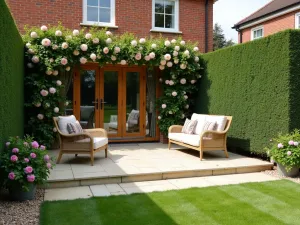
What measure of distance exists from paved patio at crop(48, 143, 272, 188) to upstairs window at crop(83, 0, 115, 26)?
4.35 m

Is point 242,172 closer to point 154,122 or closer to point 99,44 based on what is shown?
point 154,122

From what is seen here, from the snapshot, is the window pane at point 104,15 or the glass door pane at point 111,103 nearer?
the glass door pane at point 111,103

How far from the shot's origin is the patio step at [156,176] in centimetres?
499

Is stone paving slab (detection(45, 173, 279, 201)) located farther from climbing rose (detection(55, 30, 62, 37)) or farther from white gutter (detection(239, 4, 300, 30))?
white gutter (detection(239, 4, 300, 30))

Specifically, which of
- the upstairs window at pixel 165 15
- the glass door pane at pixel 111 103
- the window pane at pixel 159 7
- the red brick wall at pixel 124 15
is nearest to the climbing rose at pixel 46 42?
the red brick wall at pixel 124 15

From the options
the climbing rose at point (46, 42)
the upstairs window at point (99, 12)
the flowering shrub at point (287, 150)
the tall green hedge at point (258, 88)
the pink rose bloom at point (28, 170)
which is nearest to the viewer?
the pink rose bloom at point (28, 170)

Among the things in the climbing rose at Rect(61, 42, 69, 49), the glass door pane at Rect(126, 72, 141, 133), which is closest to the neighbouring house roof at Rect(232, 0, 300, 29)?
the glass door pane at Rect(126, 72, 141, 133)

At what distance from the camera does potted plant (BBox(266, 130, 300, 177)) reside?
17.9 ft

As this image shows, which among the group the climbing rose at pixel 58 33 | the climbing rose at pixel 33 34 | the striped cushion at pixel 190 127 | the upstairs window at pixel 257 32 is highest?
the upstairs window at pixel 257 32

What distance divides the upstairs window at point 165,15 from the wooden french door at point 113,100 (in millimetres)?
2028

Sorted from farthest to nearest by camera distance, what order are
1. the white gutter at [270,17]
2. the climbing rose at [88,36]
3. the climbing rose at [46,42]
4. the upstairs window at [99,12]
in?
the white gutter at [270,17] → the upstairs window at [99,12] → the climbing rose at [88,36] → the climbing rose at [46,42]

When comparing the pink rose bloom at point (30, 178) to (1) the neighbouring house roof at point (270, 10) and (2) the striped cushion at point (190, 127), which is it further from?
(1) the neighbouring house roof at point (270, 10)

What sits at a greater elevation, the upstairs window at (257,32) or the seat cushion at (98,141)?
the upstairs window at (257,32)

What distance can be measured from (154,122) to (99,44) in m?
2.96
